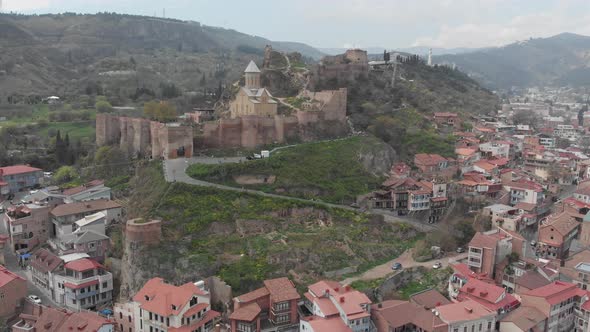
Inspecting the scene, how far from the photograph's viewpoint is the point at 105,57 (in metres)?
130

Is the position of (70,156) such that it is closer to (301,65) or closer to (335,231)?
(301,65)

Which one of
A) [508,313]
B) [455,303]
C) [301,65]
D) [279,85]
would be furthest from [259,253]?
[301,65]

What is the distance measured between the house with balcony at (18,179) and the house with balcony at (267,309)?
2945cm

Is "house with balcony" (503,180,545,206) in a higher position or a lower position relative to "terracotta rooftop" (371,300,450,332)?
higher

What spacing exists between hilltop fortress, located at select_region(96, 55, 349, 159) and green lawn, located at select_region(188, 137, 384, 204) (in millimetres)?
1967

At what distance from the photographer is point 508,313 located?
2509cm

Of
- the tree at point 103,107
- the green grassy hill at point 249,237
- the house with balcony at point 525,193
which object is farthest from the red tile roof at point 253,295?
the tree at point 103,107

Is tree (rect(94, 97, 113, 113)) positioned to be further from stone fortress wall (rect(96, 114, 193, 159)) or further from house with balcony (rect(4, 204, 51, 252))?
house with balcony (rect(4, 204, 51, 252))

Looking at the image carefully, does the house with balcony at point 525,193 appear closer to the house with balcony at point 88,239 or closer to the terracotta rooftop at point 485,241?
the terracotta rooftop at point 485,241

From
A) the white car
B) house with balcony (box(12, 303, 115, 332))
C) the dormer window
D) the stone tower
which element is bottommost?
the white car

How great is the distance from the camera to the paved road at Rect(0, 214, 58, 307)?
29.3m

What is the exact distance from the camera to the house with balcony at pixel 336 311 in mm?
23422

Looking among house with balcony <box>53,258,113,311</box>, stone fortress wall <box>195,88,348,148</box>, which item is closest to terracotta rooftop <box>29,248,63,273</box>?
house with balcony <box>53,258,113,311</box>

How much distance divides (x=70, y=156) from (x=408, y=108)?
35883 mm
